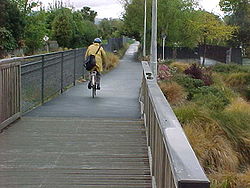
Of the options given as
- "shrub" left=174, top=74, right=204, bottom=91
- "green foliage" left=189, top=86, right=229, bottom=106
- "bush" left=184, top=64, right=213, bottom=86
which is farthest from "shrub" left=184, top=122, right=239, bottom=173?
"bush" left=184, top=64, right=213, bottom=86

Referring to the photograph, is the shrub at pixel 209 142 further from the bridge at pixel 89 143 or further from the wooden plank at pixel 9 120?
the wooden plank at pixel 9 120

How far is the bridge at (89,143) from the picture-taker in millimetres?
4002

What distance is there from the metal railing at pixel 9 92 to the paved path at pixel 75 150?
195 millimetres

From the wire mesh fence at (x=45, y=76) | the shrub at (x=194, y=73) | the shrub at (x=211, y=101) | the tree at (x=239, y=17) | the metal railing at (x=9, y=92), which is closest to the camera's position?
the metal railing at (x=9, y=92)

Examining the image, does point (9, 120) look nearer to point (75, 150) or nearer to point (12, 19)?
point (75, 150)

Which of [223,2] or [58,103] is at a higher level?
[223,2]

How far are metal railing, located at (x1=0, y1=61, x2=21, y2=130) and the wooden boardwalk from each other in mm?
185

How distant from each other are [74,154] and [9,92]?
230cm

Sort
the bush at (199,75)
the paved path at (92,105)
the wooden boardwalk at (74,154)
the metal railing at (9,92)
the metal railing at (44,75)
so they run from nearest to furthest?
the wooden boardwalk at (74,154) < the metal railing at (9,92) < the metal railing at (44,75) < the paved path at (92,105) < the bush at (199,75)

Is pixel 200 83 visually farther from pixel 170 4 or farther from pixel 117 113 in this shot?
pixel 170 4

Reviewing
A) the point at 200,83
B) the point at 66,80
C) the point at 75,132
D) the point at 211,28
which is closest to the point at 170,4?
the point at 211,28

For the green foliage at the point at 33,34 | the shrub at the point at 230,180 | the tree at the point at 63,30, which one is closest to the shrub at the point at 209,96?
the shrub at the point at 230,180

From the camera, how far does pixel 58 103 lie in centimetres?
1288

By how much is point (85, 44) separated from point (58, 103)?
33869 mm
